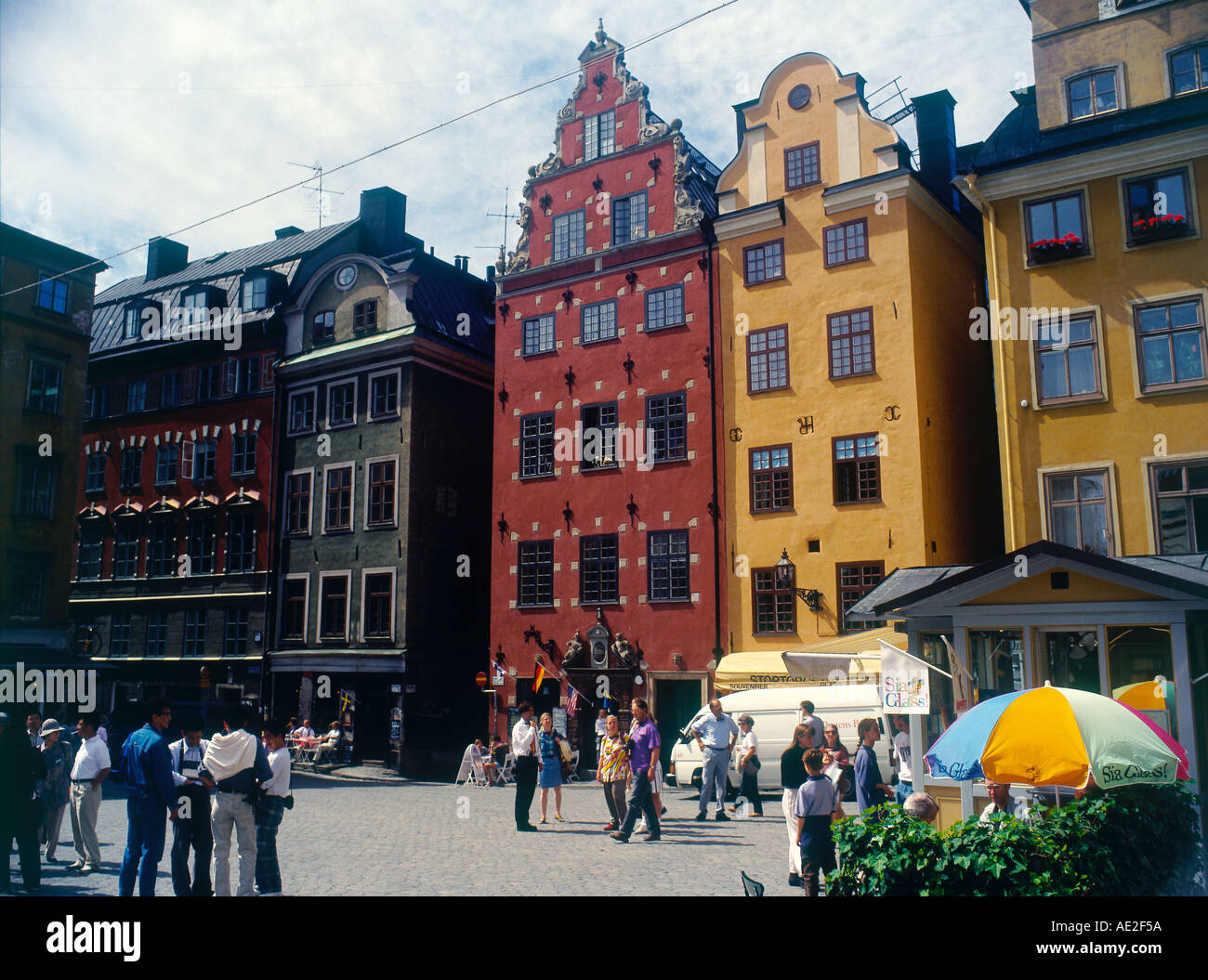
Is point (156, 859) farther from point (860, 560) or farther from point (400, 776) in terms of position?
point (400, 776)

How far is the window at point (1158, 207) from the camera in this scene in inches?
874

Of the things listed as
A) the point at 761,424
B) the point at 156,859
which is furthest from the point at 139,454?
the point at 156,859

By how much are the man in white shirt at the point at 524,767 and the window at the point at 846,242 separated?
15.6 metres

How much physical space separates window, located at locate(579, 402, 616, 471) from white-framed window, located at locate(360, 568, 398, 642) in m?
7.94

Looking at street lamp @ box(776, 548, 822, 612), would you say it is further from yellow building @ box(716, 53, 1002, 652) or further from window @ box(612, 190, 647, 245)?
window @ box(612, 190, 647, 245)

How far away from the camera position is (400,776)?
32312mm

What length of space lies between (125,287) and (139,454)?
38.6 feet

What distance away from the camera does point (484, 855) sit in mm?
15133

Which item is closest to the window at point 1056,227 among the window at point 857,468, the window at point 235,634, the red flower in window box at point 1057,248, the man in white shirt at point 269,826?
the red flower in window box at point 1057,248

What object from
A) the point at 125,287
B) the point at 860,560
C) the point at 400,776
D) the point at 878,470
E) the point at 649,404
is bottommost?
the point at 400,776

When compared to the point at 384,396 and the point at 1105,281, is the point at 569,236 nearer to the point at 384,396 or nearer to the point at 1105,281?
the point at 384,396

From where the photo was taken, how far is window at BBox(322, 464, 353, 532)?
36375mm

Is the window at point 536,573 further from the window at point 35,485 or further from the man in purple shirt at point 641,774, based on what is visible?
the window at point 35,485

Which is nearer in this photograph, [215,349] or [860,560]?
[860,560]
